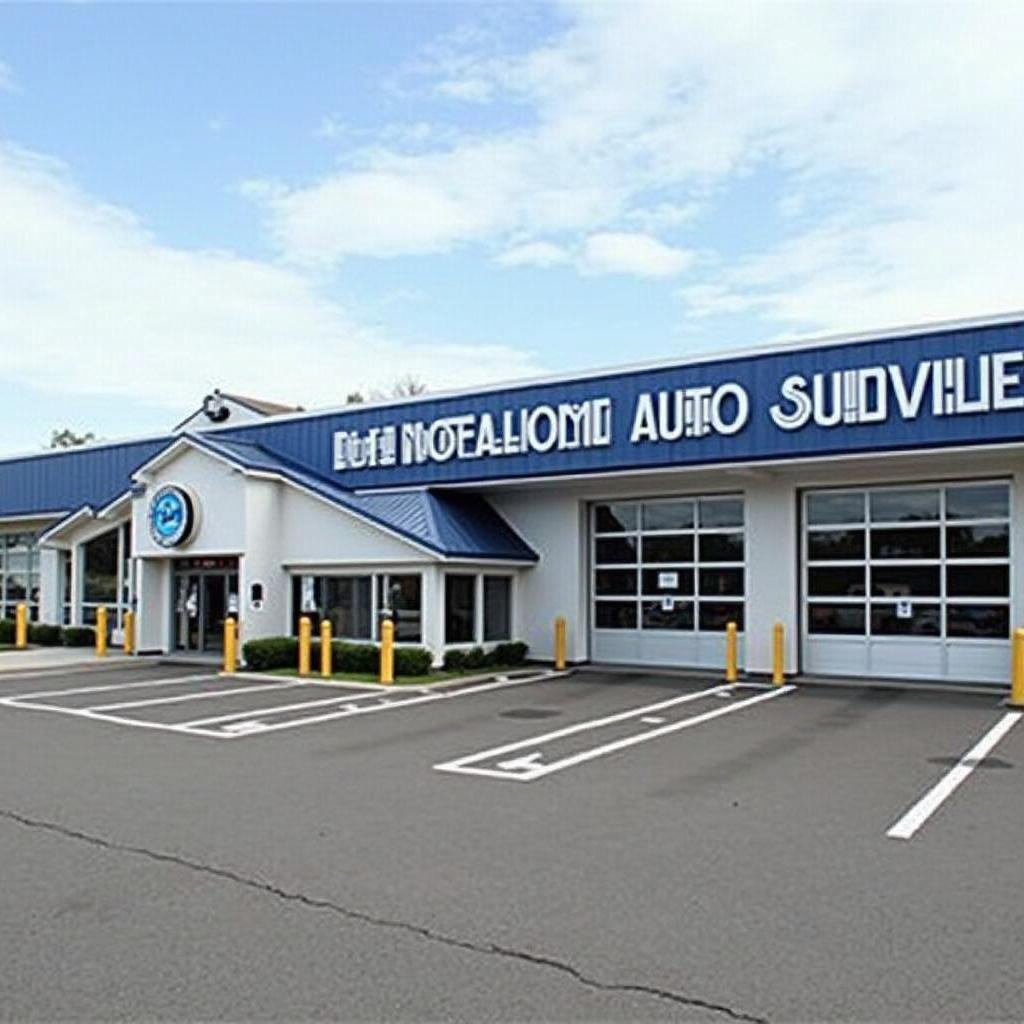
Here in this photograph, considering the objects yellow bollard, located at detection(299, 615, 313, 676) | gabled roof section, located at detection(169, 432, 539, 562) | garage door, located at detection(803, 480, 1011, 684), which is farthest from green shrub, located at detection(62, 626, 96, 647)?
garage door, located at detection(803, 480, 1011, 684)

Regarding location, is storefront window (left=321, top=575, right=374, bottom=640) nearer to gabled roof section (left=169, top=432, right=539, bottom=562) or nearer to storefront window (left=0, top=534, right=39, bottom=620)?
gabled roof section (left=169, top=432, right=539, bottom=562)

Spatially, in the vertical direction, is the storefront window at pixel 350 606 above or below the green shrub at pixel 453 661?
above

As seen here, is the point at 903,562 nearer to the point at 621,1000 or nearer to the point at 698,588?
the point at 698,588

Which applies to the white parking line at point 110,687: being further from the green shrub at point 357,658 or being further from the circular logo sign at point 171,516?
the circular logo sign at point 171,516

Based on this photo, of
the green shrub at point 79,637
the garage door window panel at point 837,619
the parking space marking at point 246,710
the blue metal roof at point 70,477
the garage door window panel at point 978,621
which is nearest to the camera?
the parking space marking at point 246,710

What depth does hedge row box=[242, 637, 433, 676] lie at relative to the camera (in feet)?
62.8

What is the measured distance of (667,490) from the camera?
20.9 metres

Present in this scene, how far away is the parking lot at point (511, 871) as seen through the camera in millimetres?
4859

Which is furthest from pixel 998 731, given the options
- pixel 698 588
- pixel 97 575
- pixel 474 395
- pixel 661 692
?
pixel 97 575

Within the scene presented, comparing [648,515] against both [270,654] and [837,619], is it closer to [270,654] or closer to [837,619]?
[837,619]

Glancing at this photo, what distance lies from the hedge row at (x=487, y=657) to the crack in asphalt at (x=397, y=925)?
1227 cm

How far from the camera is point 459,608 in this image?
2105cm

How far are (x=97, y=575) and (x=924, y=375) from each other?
66.5ft

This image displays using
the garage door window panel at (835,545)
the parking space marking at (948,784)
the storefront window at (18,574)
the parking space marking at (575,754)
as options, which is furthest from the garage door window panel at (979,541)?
the storefront window at (18,574)
